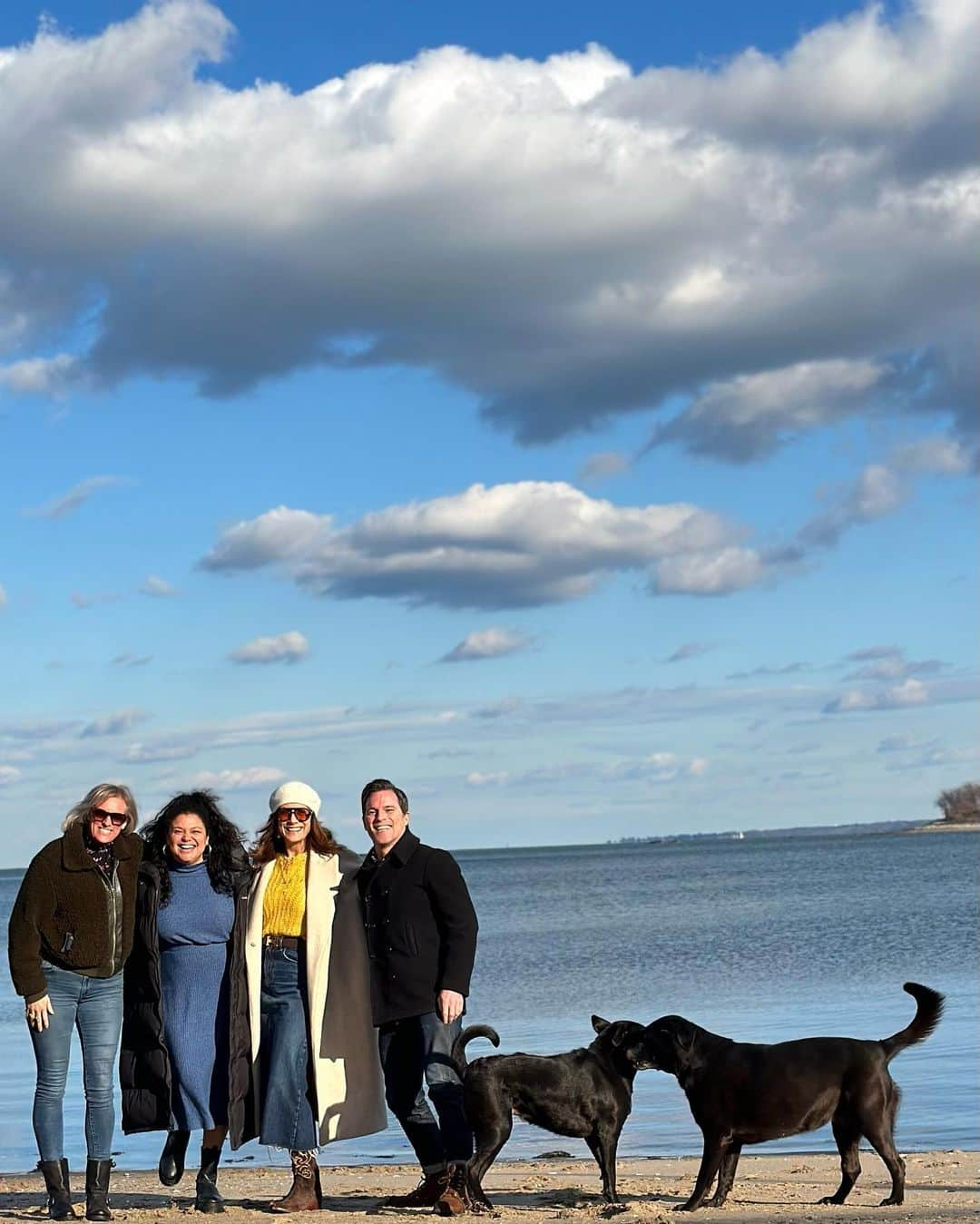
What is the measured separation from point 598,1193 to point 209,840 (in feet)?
8.91

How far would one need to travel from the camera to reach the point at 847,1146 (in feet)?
24.5

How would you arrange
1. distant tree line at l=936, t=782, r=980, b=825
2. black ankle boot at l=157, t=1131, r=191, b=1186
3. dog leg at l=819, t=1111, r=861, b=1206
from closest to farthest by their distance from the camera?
dog leg at l=819, t=1111, r=861, b=1206 → black ankle boot at l=157, t=1131, r=191, b=1186 → distant tree line at l=936, t=782, r=980, b=825

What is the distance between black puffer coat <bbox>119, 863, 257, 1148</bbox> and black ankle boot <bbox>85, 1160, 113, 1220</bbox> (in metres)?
0.23

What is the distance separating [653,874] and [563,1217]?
9676cm

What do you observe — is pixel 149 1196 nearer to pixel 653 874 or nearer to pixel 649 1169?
pixel 649 1169

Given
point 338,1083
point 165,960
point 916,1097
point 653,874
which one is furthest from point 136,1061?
point 653,874

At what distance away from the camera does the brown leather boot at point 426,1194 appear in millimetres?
7195

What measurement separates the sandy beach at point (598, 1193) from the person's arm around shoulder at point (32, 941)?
1185mm

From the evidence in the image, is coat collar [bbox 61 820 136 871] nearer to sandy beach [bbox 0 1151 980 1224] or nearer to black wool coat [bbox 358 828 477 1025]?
black wool coat [bbox 358 828 477 1025]

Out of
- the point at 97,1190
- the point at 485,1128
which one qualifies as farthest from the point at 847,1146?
the point at 97,1190

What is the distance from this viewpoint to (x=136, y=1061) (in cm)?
729

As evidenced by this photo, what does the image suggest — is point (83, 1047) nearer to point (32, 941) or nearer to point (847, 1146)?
point (32, 941)

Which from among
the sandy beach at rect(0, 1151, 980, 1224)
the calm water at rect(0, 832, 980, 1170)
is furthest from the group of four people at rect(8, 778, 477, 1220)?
the calm water at rect(0, 832, 980, 1170)

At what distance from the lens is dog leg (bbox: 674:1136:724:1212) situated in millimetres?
7312
